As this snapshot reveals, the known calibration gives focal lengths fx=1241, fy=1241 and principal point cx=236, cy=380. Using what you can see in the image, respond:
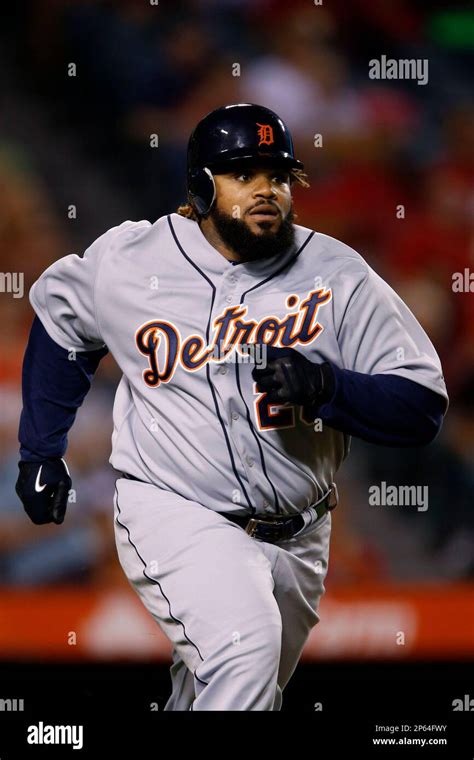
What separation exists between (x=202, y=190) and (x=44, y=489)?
2.26 ft

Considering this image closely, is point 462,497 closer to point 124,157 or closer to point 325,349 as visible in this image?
point 124,157

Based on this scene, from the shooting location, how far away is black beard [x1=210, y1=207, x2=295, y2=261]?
2266 mm

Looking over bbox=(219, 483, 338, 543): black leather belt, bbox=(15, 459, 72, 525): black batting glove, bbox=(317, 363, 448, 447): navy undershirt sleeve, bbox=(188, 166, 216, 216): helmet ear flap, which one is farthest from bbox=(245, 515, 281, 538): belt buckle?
bbox=(188, 166, 216, 216): helmet ear flap

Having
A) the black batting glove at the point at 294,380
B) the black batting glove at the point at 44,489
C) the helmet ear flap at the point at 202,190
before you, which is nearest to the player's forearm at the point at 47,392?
the black batting glove at the point at 44,489

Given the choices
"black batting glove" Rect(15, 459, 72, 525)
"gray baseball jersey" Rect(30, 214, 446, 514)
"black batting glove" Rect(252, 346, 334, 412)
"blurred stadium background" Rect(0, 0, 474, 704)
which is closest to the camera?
"black batting glove" Rect(252, 346, 334, 412)

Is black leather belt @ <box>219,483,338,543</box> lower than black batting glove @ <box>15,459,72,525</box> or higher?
lower

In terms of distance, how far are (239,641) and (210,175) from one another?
2.83 feet

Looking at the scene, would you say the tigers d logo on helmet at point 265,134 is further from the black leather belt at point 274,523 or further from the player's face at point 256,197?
the black leather belt at point 274,523

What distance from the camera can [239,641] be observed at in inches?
79.4

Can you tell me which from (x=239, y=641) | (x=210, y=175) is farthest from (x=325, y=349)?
(x=239, y=641)

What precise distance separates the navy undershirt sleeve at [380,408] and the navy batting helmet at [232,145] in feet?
1.33

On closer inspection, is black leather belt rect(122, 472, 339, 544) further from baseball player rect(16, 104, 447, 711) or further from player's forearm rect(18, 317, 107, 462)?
player's forearm rect(18, 317, 107, 462)

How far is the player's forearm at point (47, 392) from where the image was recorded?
8.32ft

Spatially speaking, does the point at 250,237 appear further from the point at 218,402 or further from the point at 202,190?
the point at 218,402
